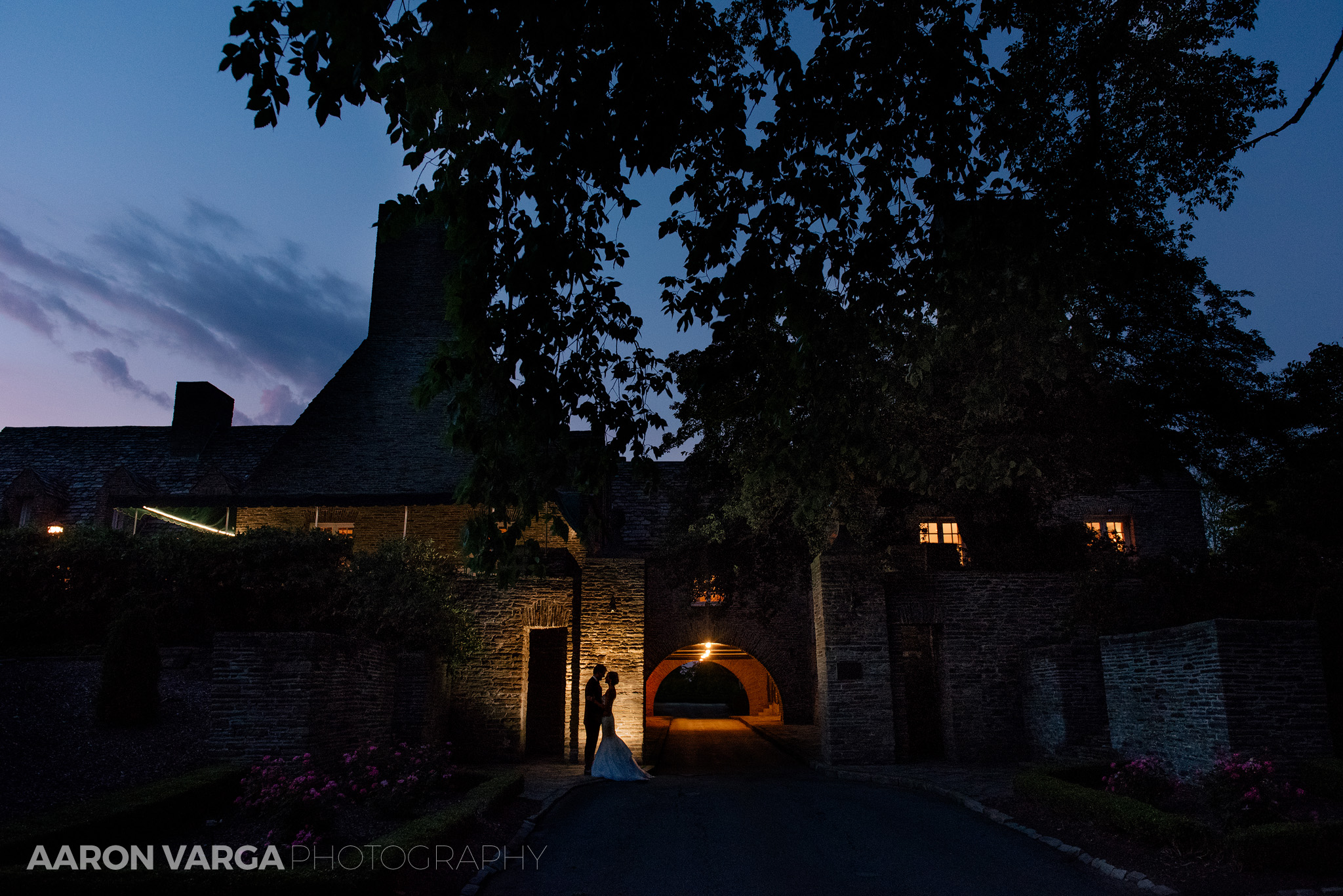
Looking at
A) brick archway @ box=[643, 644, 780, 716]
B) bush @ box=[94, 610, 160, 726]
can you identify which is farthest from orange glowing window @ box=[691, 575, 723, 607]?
bush @ box=[94, 610, 160, 726]

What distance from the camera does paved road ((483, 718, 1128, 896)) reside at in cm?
718

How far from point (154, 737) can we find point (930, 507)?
17.2m

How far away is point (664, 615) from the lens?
2470 cm

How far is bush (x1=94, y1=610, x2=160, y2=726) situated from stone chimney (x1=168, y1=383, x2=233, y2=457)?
16.2 m

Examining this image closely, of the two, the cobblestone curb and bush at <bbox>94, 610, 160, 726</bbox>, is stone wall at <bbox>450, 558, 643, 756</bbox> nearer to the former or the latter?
the cobblestone curb

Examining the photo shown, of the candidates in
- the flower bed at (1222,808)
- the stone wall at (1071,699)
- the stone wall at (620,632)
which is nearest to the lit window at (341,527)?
the stone wall at (620,632)

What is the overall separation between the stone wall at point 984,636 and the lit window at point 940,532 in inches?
414

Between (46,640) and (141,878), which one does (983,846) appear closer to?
(141,878)

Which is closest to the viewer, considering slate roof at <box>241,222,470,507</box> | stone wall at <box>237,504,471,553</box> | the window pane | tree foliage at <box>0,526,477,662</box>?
tree foliage at <box>0,526,477,662</box>

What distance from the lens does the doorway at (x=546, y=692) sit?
20.6 m

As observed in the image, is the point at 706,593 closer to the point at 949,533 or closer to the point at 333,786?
the point at 949,533

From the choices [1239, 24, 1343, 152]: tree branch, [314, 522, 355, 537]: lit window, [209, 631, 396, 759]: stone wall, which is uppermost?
[1239, 24, 1343, 152]: tree branch

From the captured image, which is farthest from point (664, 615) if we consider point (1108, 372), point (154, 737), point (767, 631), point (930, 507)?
point (154, 737)

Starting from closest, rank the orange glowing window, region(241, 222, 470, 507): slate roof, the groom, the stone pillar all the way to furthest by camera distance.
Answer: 1. the groom
2. the stone pillar
3. the orange glowing window
4. region(241, 222, 470, 507): slate roof
